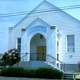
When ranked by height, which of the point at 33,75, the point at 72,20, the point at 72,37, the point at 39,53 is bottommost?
the point at 33,75

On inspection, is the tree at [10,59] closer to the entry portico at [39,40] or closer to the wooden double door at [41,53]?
the entry portico at [39,40]

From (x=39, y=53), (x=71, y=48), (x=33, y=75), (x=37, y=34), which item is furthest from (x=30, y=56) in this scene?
(x=33, y=75)

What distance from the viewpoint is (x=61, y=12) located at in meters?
31.4

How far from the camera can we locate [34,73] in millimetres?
23844

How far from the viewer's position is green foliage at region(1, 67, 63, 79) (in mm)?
23000

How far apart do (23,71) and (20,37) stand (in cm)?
961

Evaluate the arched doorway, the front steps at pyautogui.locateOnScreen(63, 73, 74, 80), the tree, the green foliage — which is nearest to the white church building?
the arched doorway

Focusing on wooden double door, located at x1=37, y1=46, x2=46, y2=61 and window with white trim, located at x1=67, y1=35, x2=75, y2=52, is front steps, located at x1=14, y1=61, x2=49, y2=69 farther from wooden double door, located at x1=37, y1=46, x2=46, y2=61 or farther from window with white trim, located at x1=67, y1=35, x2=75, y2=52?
window with white trim, located at x1=67, y1=35, x2=75, y2=52

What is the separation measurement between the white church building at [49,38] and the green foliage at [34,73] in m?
3.92

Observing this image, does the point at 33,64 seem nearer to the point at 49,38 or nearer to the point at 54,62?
the point at 54,62

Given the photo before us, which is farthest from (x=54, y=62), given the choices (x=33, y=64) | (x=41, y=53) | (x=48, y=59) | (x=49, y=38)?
(x=49, y=38)

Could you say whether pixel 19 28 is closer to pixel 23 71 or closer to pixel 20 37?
pixel 20 37

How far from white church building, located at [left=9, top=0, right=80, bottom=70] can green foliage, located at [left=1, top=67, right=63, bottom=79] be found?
3920 millimetres

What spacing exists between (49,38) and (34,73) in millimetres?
7263
